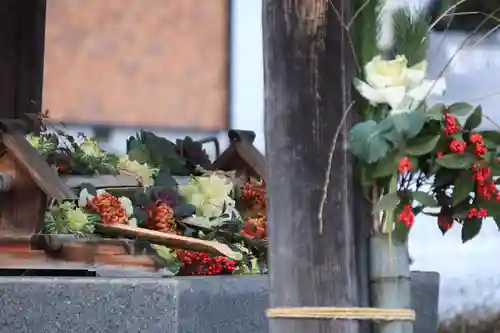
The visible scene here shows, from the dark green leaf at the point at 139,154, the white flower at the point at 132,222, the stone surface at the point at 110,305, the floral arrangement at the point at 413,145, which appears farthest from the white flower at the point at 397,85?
the dark green leaf at the point at 139,154

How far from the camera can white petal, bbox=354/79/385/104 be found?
0.93 m

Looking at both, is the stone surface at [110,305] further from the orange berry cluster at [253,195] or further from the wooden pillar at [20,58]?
the wooden pillar at [20,58]

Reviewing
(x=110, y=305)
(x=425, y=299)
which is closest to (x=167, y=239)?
(x=110, y=305)

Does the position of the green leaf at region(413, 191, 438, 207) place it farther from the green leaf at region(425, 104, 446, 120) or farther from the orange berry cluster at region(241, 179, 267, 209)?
the orange berry cluster at region(241, 179, 267, 209)

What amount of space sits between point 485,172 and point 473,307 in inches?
70.1

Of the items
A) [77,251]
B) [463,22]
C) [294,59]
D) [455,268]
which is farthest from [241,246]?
[455,268]

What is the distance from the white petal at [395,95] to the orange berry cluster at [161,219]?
0.85 m

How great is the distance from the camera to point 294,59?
38.1 inches

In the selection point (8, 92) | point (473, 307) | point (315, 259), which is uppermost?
point (8, 92)

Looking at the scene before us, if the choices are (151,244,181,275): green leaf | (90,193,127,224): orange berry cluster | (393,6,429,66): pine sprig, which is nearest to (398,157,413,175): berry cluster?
(393,6,429,66): pine sprig

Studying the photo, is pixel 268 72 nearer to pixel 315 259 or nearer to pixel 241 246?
pixel 315 259

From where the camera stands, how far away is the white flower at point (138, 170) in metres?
1.84

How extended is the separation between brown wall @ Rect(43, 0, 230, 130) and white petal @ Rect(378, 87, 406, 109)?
5.32 feet

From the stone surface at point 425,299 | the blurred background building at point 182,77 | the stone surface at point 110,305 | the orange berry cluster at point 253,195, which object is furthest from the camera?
the blurred background building at point 182,77
